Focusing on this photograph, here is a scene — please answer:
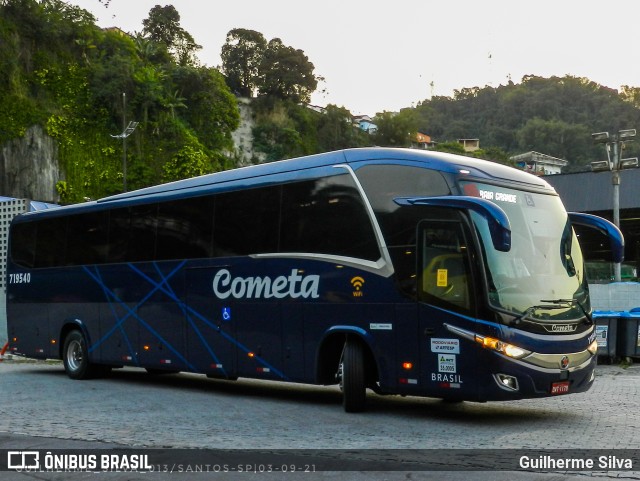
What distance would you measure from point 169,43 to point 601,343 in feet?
267

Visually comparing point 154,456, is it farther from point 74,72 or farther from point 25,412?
point 74,72

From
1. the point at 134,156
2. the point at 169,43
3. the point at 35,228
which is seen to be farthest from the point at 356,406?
the point at 169,43

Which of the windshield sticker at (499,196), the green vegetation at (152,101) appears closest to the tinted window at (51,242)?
the windshield sticker at (499,196)

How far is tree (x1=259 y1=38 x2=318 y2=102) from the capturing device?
99.5 meters

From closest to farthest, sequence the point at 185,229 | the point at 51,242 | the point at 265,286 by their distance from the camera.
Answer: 1. the point at 265,286
2. the point at 185,229
3. the point at 51,242

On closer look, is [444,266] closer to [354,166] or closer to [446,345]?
[446,345]

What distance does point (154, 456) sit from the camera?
8680 millimetres

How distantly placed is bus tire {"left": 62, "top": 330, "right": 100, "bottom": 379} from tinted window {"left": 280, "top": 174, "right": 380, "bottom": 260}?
6606mm

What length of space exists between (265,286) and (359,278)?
6.84 feet

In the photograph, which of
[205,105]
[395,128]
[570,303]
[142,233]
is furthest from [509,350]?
[395,128]

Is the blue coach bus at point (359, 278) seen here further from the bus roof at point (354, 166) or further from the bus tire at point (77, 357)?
the bus tire at point (77, 357)

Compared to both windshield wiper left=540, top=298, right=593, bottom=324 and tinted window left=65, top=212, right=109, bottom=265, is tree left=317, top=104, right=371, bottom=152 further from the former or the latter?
windshield wiper left=540, top=298, right=593, bottom=324

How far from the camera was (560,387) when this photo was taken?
35.2 feet

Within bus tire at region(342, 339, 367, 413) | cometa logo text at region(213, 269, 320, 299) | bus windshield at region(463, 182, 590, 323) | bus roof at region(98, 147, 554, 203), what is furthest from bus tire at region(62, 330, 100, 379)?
bus windshield at region(463, 182, 590, 323)
